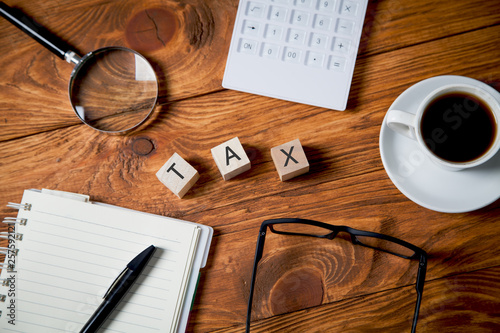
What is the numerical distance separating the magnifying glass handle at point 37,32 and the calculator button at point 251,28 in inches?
13.7

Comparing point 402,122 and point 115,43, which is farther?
point 115,43

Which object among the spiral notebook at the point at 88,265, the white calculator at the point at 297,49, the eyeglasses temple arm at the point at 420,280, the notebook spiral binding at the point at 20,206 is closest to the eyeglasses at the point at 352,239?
the eyeglasses temple arm at the point at 420,280

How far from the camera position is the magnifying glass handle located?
2.45ft

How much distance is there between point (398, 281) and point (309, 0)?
55 cm

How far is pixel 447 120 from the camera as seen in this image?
2.05ft

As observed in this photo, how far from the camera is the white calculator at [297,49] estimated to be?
705 millimetres

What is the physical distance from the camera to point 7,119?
77 cm

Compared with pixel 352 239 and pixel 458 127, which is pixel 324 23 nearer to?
pixel 458 127

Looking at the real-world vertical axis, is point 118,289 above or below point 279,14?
below

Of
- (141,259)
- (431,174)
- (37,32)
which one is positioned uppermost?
(37,32)

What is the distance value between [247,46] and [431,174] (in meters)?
0.41

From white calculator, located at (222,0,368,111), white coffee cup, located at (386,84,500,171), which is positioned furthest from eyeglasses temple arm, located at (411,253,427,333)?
white calculator, located at (222,0,368,111)

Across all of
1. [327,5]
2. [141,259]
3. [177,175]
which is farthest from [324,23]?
[141,259]

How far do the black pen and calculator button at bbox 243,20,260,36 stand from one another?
0.45m
